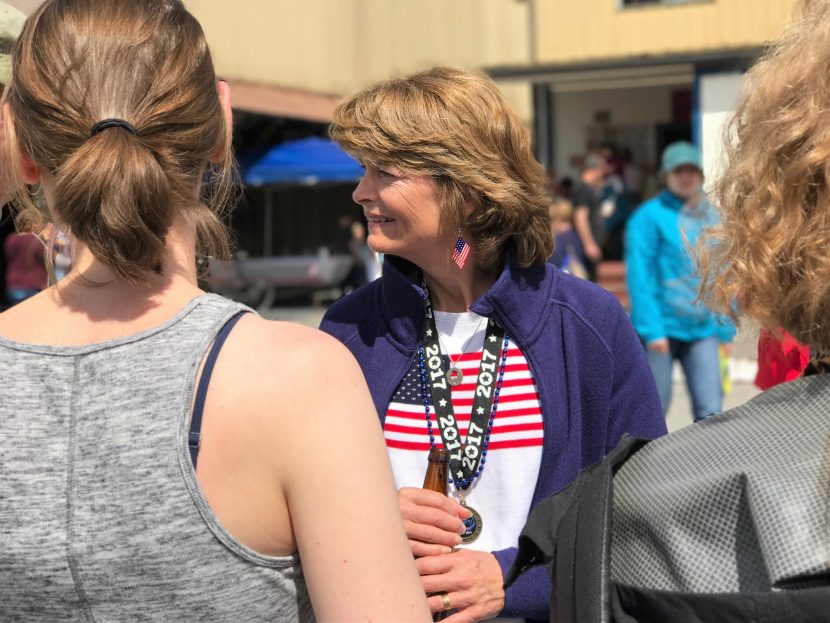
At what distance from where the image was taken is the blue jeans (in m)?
5.95

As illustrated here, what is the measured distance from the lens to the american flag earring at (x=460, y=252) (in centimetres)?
237

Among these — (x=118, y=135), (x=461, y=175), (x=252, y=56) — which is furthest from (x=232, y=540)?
(x=252, y=56)

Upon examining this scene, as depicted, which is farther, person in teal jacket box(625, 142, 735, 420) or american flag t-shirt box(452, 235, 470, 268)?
person in teal jacket box(625, 142, 735, 420)

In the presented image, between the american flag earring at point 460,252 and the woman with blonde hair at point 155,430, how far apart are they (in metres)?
1.04

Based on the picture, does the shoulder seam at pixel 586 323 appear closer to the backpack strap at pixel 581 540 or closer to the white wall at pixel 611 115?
the backpack strap at pixel 581 540

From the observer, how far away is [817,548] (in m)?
1.13

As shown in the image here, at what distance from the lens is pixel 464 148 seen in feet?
7.52

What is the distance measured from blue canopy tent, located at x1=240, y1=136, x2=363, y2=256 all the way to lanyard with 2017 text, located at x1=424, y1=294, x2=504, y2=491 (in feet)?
50.4

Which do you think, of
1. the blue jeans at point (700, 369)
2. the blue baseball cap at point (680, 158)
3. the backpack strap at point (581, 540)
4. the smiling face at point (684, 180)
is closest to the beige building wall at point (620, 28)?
the blue baseball cap at point (680, 158)

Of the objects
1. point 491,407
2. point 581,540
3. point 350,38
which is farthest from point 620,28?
point 581,540

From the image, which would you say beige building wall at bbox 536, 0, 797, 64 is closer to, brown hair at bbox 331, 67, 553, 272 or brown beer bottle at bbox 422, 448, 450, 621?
brown hair at bbox 331, 67, 553, 272

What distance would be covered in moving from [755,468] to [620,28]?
1699 cm

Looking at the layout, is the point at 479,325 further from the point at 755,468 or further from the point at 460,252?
the point at 755,468

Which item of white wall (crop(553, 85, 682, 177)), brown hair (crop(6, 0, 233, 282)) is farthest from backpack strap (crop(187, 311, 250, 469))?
white wall (crop(553, 85, 682, 177))
